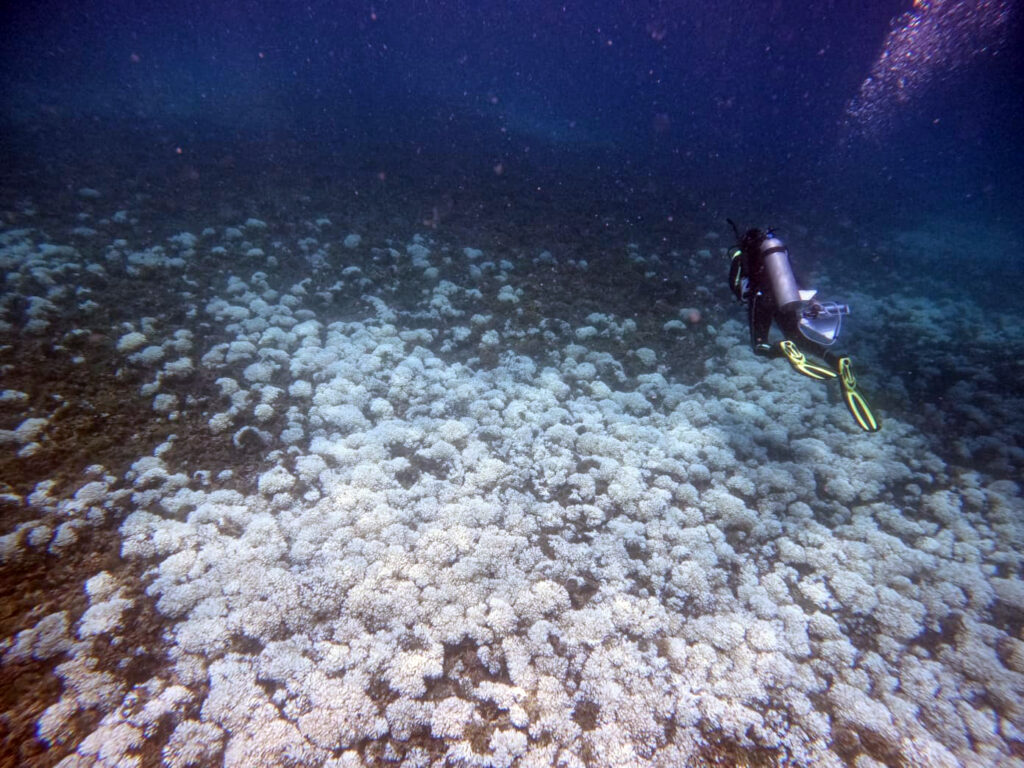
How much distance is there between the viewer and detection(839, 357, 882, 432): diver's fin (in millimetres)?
4949

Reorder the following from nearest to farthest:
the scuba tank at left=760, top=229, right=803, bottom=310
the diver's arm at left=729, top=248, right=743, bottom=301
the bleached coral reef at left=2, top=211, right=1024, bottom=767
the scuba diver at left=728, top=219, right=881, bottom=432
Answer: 1. the bleached coral reef at left=2, top=211, right=1024, bottom=767
2. the scuba diver at left=728, top=219, right=881, bottom=432
3. the scuba tank at left=760, top=229, right=803, bottom=310
4. the diver's arm at left=729, top=248, right=743, bottom=301

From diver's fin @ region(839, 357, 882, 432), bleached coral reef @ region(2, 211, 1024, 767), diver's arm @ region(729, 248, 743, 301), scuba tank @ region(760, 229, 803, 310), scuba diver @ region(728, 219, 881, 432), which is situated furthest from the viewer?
diver's arm @ region(729, 248, 743, 301)

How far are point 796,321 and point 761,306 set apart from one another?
506 mm

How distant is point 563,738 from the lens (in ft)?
9.84

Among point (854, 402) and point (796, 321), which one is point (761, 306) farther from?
point (854, 402)

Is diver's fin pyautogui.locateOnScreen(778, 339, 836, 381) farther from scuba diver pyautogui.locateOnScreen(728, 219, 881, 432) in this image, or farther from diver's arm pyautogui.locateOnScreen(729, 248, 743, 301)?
diver's arm pyautogui.locateOnScreen(729, 248, 743, 301)

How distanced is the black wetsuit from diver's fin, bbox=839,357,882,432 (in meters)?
0.10

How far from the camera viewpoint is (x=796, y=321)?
516 cm

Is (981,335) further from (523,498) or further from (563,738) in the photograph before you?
(563,738)

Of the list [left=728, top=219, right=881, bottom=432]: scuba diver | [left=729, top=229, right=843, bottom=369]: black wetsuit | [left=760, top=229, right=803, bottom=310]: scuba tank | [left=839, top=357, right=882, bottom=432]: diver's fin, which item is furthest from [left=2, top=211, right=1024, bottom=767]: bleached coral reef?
[left=760, top=229, right=803, bottom=310]: scuba tank

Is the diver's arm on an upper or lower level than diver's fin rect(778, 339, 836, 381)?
upper

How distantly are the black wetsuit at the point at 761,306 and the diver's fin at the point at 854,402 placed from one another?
3.8 inches

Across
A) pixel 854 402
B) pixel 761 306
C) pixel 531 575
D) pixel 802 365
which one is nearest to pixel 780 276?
pixel 761 306

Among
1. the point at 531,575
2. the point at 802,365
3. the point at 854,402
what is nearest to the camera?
the point at 531,575
